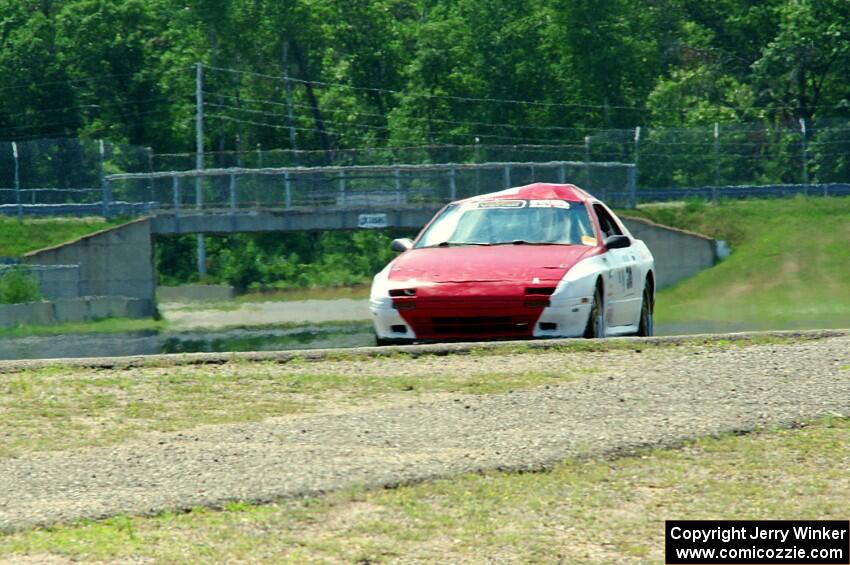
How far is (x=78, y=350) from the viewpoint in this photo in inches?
960

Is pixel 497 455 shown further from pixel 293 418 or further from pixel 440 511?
pixel 293 418

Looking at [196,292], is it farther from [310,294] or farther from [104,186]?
[104,186]

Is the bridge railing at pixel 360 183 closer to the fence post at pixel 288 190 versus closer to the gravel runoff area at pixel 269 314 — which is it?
the fence post at pixel 288 190

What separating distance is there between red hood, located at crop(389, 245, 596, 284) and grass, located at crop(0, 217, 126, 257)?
31.6m

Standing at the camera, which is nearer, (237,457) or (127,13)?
(237,457)

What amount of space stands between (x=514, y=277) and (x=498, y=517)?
6.96 meters

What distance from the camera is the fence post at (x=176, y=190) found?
42.4 m

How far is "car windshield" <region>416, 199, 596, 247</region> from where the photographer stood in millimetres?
14070

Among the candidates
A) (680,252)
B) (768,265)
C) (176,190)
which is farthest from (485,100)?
(768,265)

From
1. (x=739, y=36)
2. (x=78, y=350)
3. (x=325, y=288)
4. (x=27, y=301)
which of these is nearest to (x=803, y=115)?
(x=739, y=36)

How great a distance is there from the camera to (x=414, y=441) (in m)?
7.56

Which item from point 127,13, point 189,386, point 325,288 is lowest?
point 325,288

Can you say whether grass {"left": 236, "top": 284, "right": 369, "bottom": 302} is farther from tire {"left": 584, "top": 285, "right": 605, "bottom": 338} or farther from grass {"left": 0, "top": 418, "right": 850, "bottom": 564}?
grass {"left": 0, "top": 418, "right": 850, "bottom": 564}

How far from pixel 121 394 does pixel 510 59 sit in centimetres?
5785
